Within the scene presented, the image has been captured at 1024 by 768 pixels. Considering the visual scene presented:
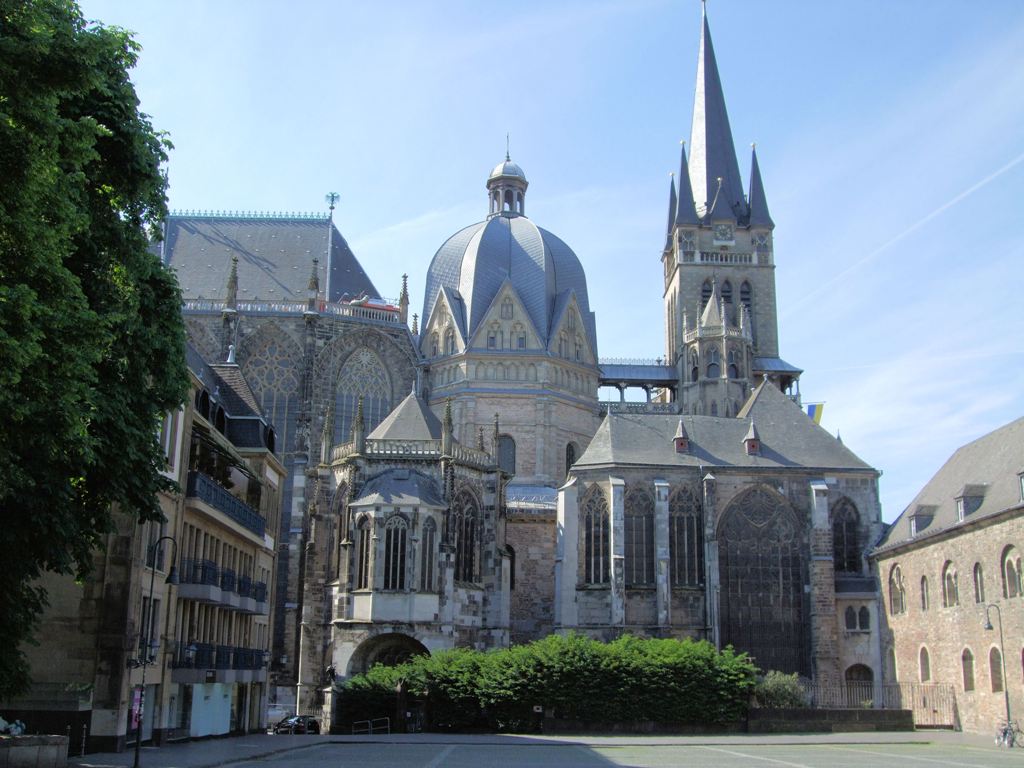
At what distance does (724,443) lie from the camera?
56438 mm

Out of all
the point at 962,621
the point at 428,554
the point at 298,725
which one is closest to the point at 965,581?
the point at 962,621

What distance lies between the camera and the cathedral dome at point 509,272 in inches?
2677

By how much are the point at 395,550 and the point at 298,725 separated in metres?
8.39

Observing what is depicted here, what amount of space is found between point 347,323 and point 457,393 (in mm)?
7489

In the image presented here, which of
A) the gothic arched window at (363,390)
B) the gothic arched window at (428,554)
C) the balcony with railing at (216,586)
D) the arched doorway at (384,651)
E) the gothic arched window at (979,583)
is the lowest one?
the arched doorway at (384,651)

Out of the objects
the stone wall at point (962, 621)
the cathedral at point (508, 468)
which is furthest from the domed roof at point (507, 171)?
the stone wall at point (962, 621)

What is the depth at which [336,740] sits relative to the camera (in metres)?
37.8

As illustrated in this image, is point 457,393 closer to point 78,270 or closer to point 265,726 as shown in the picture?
point 265,726

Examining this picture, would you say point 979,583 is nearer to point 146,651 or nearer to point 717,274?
point 146,651

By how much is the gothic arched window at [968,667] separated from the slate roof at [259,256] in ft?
127

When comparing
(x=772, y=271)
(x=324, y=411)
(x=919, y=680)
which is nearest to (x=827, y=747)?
(x=919, y=680)

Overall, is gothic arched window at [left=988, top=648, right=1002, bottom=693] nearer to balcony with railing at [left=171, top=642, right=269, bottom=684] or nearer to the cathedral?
the cathedral

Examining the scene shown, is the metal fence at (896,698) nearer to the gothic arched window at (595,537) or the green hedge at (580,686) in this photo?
the green hedge at (580,686)

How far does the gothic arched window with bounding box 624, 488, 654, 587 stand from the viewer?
53.6 metres
